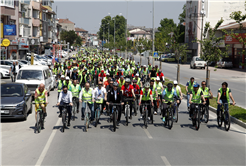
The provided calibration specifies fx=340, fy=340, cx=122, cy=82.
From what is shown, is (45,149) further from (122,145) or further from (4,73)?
(4,73)

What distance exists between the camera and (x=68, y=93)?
40.0 feet

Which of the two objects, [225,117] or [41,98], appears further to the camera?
[225,117]

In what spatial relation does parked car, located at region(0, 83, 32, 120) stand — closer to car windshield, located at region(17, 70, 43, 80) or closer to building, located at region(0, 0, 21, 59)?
car windshield, located at region(17, 70, 43, 80)

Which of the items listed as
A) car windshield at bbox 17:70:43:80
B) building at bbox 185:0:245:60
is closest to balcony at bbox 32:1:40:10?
building at bbox 185:0:245:60

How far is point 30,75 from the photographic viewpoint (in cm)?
2022

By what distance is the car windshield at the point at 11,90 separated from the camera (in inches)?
571

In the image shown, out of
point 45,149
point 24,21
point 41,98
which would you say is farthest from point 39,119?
point 24,21

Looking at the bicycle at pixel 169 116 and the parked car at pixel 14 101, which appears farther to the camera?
the parked car at pixel 14 101

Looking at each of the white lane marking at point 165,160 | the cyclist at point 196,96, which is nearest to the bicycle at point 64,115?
the white lane marking at point 165,160

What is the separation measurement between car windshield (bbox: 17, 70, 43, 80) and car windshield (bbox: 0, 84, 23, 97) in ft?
16.4

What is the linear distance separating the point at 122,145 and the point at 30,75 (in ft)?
39.1

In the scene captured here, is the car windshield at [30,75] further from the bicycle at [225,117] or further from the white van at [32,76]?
the bicycle at [225,117]

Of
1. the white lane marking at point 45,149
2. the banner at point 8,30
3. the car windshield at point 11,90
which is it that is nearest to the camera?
the white lane marking at point 45,149

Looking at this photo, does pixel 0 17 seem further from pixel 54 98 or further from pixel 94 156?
pixel 94 156
